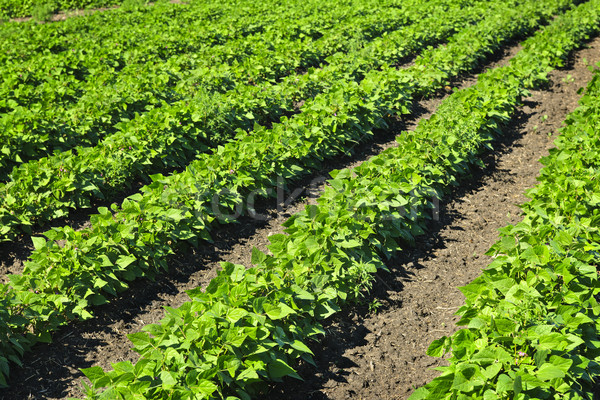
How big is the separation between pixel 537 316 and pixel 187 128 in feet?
17.2

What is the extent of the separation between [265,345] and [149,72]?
7.06 metres

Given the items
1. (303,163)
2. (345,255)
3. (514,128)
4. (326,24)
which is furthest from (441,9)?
(345,255)

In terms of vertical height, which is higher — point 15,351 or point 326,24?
point 326,24

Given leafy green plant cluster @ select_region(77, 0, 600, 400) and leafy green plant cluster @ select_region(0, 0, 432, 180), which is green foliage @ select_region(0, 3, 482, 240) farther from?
leafy green plant cluster @ select_region(77, 0, 600, 400)

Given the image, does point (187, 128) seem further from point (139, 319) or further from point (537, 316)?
point (537, 316)

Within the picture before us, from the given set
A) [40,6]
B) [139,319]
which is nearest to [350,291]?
[139,319]

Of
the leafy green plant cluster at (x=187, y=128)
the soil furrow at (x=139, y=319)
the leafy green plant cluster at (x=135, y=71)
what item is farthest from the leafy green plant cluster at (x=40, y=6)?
the soil furrow at (x=139, y=319)

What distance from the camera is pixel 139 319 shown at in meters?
4.63

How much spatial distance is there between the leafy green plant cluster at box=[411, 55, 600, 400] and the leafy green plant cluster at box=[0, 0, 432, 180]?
5.27 metres

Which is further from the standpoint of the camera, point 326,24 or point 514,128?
point 326,24

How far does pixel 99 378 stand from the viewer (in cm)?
308

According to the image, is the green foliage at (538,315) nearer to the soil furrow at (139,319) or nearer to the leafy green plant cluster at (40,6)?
the soil furrow at (139,319)

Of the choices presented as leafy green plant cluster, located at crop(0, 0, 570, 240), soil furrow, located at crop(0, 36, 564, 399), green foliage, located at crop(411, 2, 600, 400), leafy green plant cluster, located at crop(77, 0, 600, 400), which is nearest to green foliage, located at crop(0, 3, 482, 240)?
leafy green plant cluster, located at crop(0, 0, 570, 240)

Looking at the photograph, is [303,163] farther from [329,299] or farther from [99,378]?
[99,378]
